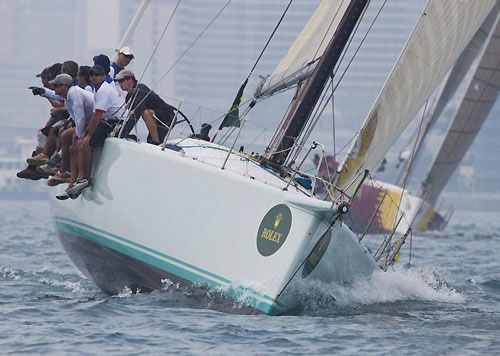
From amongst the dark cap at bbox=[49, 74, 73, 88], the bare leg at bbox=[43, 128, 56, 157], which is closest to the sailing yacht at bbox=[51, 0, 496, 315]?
the bare leg at bbox=[43, 128, 56, 157]

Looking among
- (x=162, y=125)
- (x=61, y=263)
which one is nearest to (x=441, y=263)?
(x=61, y=263)

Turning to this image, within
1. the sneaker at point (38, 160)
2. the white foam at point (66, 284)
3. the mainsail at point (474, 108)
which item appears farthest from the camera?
the mainsail at point (474, 108)

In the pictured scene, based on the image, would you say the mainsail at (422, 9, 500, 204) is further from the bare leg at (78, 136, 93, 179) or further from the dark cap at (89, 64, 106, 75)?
the bare leg at (78, 136, 93, 179)

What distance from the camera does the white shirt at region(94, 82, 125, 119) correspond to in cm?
1001

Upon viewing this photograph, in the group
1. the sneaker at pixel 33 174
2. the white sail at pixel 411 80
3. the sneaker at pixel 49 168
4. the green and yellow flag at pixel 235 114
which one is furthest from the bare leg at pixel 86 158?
the white sail at pixel 411 80

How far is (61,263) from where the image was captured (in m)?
15.2

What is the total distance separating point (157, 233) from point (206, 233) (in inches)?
18.5

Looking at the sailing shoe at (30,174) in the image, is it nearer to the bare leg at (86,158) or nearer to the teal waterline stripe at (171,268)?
the teal waterline stripe at (171,268)

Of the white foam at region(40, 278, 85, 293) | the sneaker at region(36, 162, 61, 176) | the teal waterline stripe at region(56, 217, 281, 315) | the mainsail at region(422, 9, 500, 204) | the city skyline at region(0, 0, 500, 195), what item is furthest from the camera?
the city skyline at region(0, 0, 500, 195)

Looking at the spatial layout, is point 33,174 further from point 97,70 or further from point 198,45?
point 198,45

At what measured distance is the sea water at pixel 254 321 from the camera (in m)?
8.10

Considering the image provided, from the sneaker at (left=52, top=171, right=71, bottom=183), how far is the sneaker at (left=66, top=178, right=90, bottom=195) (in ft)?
0.70

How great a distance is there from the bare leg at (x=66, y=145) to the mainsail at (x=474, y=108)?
1255 centimetres

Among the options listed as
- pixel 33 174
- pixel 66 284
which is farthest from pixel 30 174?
pixel 66 284
